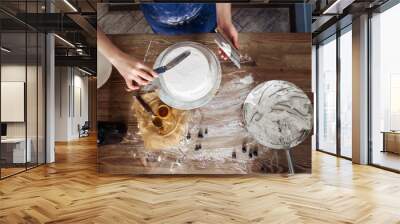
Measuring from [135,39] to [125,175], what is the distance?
2.44 metres

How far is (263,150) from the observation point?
645 cm

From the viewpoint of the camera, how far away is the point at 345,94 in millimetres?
8938

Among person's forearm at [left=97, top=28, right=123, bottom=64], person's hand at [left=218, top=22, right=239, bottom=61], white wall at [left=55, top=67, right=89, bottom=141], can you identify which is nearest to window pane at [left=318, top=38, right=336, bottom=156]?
person's hand at [left=218, top=22, right=239, bottom=61]

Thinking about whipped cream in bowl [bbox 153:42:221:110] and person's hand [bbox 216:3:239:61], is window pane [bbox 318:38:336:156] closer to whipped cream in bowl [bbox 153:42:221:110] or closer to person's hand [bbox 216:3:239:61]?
person's hand [bbox 216:3:239:61]

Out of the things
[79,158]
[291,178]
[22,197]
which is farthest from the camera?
[79,158]

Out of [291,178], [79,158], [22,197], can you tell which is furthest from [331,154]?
Result: [22,197]

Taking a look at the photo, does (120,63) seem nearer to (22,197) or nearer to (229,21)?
(229,21)

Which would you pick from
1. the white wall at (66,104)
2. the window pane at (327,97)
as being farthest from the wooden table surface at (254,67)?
the white wall at (66,104)

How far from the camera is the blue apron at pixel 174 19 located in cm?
646

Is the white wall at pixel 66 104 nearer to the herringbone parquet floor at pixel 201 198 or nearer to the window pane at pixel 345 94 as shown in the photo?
the herringbone parquet floor at pixel 201 198

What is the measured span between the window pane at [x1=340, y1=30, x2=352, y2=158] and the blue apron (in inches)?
157

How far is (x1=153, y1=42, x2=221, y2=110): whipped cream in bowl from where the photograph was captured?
6438 millimetres

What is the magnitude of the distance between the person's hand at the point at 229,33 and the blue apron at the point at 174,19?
16cm

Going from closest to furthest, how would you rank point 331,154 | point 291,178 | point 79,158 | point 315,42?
point 291,178 → point 79,158 → point 331,154 → point 315,42
